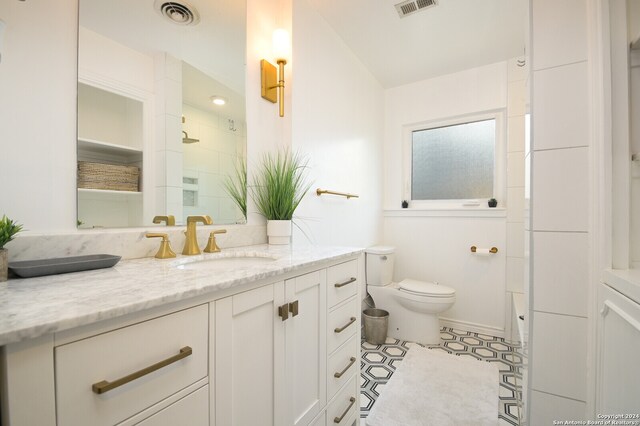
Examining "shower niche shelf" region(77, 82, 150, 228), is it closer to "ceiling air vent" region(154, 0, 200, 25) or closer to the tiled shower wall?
"ceiling air vent" region(154, 0, 200, 25)

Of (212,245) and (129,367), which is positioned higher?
(212,245)

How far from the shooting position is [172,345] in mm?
614

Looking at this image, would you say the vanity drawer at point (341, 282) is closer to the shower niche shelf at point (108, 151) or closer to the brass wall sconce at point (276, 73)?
the shower niche shelf at point (108, 151)

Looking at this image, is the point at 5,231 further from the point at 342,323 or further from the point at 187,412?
the point at 342,323

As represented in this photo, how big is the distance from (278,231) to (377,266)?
1294mm

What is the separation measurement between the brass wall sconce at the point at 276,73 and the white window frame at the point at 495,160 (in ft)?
5.90

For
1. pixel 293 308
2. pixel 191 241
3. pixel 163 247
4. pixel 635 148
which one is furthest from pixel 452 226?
pixel 163 247

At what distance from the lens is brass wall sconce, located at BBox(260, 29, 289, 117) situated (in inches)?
64.9

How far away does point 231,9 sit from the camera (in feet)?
4.93

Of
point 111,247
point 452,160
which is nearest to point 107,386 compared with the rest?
point 111,247

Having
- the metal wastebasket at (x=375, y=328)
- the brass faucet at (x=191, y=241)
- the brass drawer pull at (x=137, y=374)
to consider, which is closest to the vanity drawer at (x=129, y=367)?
the brass drawer pull at (x=137, y=374)

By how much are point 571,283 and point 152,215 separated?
1.63 metres

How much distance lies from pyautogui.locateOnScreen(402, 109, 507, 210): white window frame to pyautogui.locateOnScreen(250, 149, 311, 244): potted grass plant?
177 centimetres

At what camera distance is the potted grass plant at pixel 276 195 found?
1.54m
